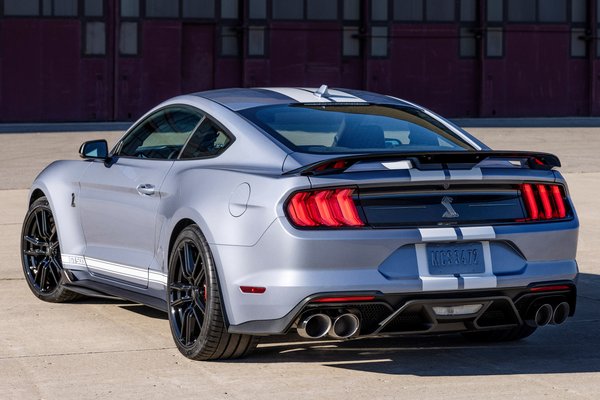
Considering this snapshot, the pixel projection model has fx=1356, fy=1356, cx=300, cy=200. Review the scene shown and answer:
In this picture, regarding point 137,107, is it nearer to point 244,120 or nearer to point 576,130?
point 576,130

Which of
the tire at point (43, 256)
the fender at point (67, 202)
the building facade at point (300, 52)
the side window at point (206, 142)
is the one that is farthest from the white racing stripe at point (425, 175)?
the building facade at point (300, 52)

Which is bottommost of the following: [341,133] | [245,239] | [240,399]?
[240,399]

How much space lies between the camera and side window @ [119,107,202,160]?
308 inches

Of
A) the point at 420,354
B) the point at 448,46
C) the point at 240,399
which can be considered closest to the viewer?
the point at 240,399

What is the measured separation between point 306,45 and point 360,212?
34.8m

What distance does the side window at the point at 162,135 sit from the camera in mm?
7816

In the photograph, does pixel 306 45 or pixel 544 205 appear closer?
pixel 544 205

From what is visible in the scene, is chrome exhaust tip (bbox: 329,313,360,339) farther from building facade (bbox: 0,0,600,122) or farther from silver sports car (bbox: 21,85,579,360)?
building facade (bbox: 0,0,600,122)

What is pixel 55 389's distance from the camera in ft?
20.8

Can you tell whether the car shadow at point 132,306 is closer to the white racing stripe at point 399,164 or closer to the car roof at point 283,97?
the car roof at point 283,97

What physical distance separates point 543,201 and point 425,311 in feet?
2.98

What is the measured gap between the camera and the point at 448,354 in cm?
730

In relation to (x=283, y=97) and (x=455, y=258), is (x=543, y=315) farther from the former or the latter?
(x=283, y=97)

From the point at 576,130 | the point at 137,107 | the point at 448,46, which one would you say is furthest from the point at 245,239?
the point at 448,46
